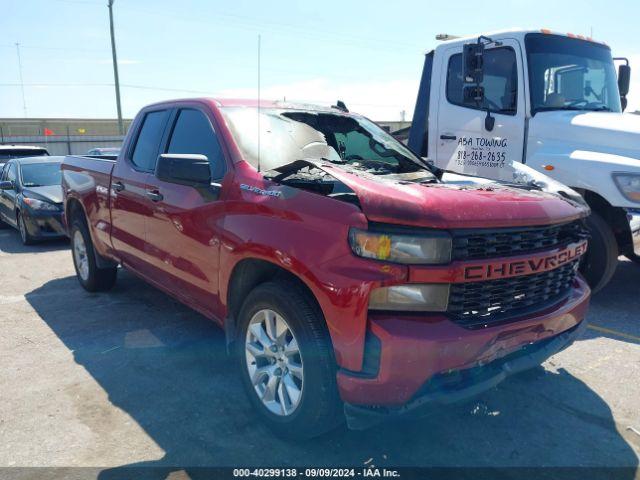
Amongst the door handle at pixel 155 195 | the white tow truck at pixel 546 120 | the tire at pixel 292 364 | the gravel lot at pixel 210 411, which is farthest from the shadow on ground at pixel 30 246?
the tire at pixel 292 364

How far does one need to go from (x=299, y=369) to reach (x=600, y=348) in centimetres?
283

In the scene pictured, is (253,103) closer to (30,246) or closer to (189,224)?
(189,224)

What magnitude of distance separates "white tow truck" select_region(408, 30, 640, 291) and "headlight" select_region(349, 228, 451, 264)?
2.63 m

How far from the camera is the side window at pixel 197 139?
3.63 m

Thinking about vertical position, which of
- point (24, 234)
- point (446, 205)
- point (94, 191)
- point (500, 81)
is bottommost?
point (24, 234)

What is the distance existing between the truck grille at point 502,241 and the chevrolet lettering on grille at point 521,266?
0.18 ft

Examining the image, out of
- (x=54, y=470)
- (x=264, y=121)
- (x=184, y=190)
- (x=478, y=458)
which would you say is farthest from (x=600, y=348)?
(x=54, y=470)

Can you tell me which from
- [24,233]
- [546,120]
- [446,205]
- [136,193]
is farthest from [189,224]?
[24,233]

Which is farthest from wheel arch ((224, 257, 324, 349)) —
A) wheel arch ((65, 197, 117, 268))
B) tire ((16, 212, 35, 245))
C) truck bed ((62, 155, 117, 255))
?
tire ((16, 212, 35, 245))

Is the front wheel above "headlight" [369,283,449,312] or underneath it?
underneath

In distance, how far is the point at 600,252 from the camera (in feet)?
16.8

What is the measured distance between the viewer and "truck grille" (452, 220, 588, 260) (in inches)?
101

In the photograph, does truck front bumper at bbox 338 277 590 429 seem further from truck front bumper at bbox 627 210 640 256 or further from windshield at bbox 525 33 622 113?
windshield at bbox 525 33 622 113

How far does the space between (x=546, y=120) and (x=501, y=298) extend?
11.1ft
